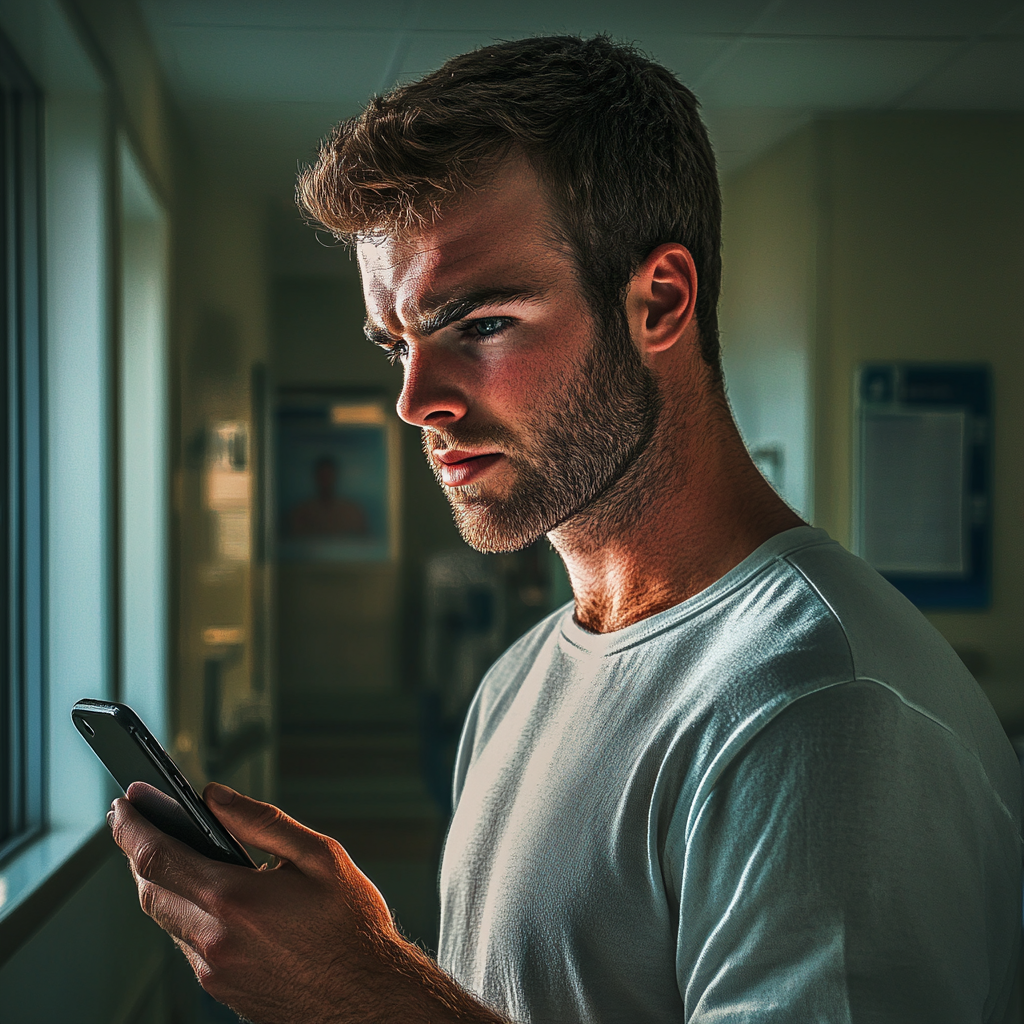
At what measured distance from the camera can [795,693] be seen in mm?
440

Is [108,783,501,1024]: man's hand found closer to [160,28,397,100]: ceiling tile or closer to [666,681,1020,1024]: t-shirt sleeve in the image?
[666,681,1020,1024]: t-shirt sleeve

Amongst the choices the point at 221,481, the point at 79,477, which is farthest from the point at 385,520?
the point at 79,477

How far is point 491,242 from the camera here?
574 mm

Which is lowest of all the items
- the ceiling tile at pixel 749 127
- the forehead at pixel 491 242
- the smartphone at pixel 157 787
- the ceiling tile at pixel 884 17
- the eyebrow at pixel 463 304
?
the smartphone at pixel 157 787

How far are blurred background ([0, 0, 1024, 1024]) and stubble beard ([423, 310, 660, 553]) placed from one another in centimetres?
154

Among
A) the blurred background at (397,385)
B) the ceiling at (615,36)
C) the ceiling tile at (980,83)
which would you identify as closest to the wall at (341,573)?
the blurred background at (397,385)

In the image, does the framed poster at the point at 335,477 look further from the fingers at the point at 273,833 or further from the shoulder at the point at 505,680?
the fingers at the point at 273,833

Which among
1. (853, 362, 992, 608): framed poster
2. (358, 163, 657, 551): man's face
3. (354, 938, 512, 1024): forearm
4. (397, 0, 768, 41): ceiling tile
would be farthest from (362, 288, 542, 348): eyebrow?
(853, 362, 992, 608): framed poster

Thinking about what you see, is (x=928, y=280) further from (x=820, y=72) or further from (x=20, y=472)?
(x=20, y=472)

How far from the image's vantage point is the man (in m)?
0.42

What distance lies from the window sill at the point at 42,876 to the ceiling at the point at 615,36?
1481 millimetres

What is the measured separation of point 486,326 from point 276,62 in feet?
5.68

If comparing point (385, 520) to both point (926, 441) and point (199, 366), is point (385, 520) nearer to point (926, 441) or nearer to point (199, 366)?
point (199, 366)

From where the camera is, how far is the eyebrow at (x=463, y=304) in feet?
1.88
